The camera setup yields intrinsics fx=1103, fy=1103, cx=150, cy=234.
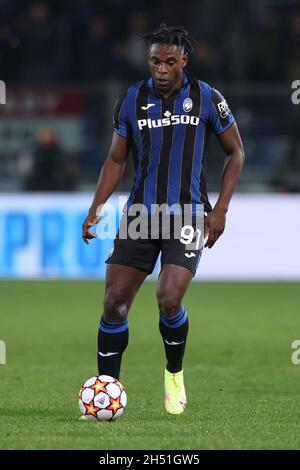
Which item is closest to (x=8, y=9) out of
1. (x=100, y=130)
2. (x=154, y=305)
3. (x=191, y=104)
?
(x=100, y=130)

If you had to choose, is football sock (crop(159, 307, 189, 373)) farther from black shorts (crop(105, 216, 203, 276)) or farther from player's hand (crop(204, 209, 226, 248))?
player's hand (crop(204, 209, 226, 248))

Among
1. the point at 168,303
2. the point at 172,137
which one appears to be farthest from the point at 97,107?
the point at 168,303

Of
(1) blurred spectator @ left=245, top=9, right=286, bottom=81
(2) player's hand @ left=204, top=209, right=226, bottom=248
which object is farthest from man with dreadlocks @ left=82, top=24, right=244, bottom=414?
(1) blurred spectator @ left=245, top=9, right=286, bottom=81

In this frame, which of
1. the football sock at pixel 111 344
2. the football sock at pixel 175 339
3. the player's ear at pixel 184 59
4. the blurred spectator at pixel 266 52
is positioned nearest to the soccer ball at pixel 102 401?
the football sock at pixel 111 344

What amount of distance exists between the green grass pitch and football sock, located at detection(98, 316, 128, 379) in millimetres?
277

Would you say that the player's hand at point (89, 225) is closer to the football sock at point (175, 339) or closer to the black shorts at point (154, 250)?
the black shorts at point (154, 250)

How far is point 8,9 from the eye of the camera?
1719cm

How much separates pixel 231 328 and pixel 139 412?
4.34 m

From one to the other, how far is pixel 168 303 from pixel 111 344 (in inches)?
16.4

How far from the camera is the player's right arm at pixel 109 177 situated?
6.24 m

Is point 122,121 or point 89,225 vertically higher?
point 122,121

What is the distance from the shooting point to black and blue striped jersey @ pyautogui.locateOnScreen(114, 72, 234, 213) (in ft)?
20.2

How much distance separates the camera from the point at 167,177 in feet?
20.2

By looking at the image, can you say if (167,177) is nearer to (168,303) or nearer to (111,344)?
(168,303)
